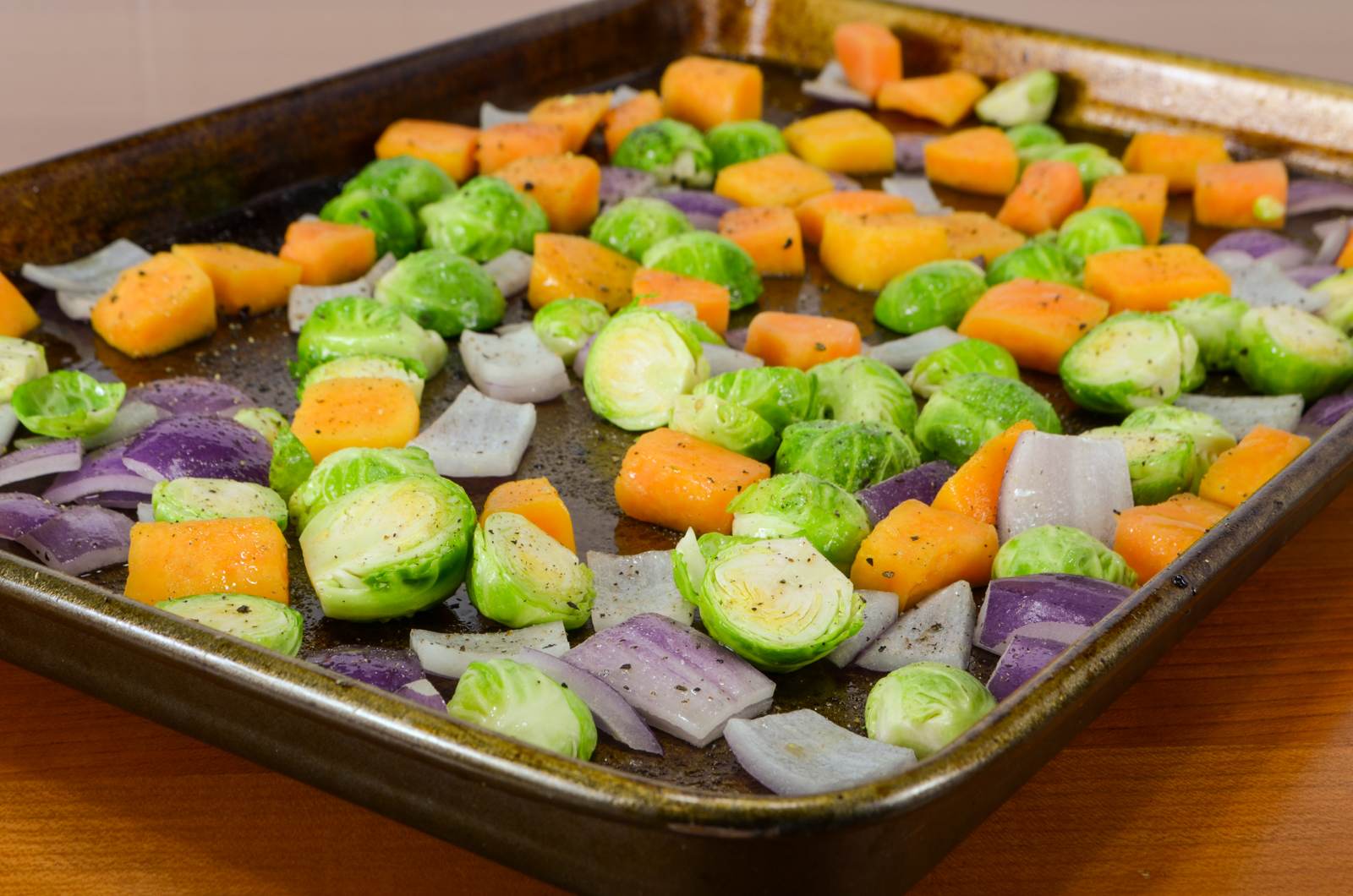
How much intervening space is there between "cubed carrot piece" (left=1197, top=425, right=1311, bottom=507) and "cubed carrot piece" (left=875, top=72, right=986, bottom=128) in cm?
199

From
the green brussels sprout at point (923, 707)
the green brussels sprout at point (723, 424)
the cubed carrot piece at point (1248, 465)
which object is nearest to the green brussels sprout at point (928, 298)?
the green brussels sprout at point (723, 424)

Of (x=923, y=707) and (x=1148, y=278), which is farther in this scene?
(x=1148, y=278)

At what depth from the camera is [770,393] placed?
9.07 feet

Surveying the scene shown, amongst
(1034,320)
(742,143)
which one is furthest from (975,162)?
(1034,320)

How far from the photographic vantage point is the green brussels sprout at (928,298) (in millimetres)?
3244

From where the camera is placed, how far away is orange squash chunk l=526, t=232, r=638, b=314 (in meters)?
3.29

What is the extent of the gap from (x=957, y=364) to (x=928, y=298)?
0.98ft

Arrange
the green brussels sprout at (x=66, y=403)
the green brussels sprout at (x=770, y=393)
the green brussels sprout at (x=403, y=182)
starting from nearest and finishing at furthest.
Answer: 1. the green brussels sprout at (x=66, y=403)
2. the green brussels sprout at (x=770, y=393)
3. the green brussels sprout at (x=403, y=182)

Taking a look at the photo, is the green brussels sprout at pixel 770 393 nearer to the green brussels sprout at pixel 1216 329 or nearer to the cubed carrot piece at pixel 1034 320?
the cubed carrot piece at pixel 1034 320

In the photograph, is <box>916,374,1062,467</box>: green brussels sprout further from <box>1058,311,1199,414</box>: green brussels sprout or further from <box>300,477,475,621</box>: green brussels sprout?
<box>300,477,475,621</box>: green brussels sprout

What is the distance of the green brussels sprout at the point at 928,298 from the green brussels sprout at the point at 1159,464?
0.68 metres

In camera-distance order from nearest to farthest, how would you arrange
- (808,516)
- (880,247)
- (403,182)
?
(808,516)
(880,247)
(403,182)

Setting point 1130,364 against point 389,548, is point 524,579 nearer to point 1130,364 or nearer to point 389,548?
point 389,548

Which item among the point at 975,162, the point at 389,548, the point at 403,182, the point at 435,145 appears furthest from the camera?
the point at 975,162
